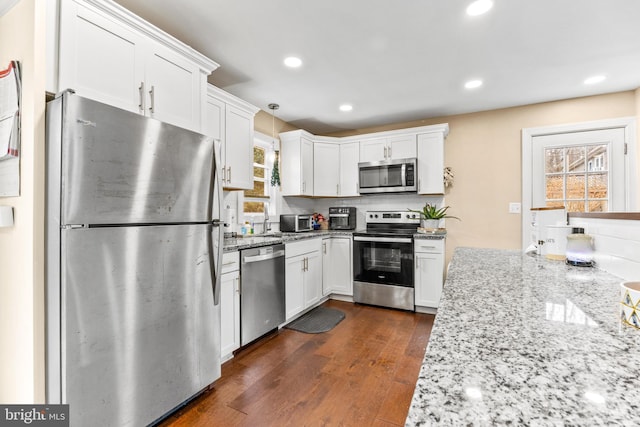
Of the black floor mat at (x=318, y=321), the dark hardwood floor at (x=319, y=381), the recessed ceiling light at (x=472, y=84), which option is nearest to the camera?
the dark hardwood floor at (x=319, y=381)

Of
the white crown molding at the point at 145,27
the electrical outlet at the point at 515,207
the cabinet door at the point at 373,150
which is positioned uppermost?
the white crown molding at the point at 145,27

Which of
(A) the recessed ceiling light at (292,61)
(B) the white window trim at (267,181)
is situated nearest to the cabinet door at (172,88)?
(A) the recessed ceiling light at (292,61)

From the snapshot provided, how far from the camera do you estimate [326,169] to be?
160 inches

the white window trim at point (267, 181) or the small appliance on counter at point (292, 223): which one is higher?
the white window trim at point (267, 181)

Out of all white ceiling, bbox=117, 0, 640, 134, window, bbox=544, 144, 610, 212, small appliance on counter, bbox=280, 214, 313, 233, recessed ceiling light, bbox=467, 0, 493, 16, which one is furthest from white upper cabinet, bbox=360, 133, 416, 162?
recessed ceiling light, bbox=467, 0, 493, 16

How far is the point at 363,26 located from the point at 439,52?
2.33ft

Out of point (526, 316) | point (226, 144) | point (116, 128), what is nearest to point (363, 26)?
point (226, 144)

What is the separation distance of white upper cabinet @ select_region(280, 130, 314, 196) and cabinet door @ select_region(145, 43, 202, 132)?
5.74 feet

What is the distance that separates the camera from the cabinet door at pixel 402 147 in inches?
143

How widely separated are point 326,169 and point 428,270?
6.07 feet

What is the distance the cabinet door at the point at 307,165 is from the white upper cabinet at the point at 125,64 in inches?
70.0

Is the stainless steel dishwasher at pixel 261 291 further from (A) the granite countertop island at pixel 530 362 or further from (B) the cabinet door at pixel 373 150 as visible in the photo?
(B) the cabinet door at pixel 373 150

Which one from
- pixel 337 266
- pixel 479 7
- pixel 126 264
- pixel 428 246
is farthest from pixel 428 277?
pixel 126 264

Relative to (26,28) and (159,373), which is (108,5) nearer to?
(26,28)
